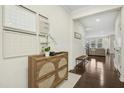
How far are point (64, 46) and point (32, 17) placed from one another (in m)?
1.97

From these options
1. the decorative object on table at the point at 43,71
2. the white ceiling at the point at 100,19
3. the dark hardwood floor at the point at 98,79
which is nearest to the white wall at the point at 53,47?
the decorative object on table at the point at 43,71

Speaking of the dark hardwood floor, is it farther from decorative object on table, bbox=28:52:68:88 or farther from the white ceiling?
the white ceiling

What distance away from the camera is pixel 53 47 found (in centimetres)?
300

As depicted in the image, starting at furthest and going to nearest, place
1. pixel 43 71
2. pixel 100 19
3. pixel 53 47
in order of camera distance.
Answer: pixel 100 19, pixel 53 47, pixel 43 71

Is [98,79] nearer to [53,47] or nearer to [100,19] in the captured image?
[53,47]

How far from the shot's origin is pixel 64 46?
3.82 meters

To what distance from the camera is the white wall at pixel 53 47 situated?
5.16 ft

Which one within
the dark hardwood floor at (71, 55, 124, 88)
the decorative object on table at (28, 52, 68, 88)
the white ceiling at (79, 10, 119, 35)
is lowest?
the dark hardwood floor at (71, 55, 124, 88)

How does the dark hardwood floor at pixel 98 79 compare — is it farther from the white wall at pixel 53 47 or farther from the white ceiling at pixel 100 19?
the white ceiling at pixel 100 19

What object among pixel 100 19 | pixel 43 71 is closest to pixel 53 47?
pixel 43 71

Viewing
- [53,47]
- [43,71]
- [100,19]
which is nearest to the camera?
[43,71]

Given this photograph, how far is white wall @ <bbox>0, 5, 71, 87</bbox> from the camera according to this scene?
5.16ft

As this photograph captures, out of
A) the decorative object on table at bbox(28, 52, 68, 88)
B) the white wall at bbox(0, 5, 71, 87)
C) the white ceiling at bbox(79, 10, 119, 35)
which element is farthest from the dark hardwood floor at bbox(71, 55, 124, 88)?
the white ceiling at bbox(79, 10, 119, 35)
